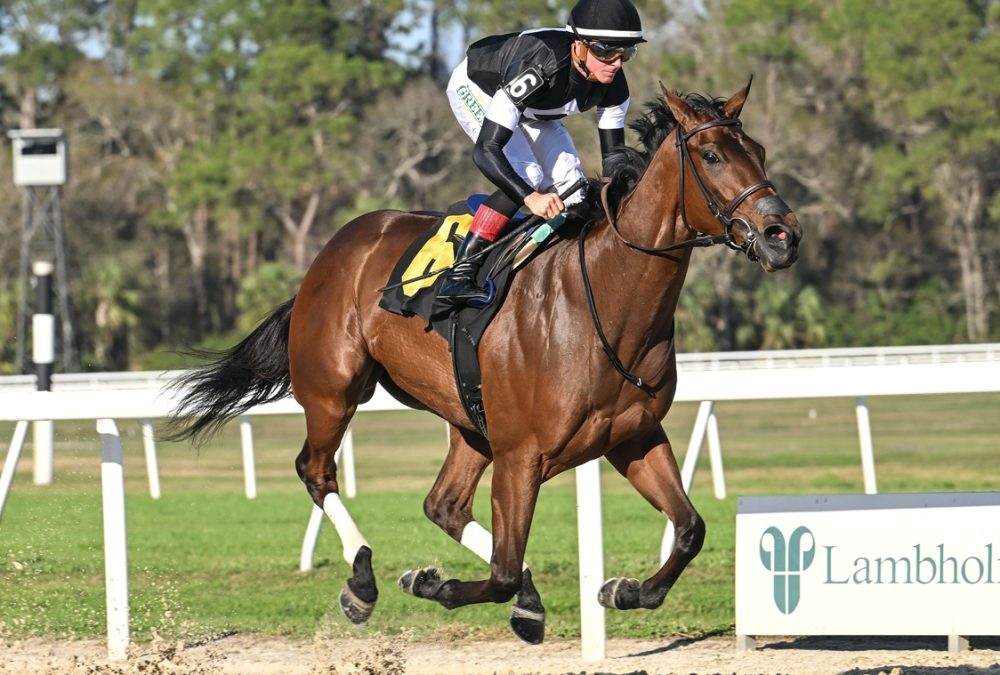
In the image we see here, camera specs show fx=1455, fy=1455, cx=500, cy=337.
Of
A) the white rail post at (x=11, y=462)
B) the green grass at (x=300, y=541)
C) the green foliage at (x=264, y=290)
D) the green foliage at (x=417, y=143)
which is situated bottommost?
the green grass at (x=300, y=541)

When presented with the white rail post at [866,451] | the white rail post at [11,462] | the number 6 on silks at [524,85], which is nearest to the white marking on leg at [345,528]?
the white rail post at [11,462]

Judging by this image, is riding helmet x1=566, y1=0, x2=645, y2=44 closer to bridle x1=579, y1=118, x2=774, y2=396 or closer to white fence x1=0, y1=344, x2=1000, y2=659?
bridle x1=579, y1=118, x2=774, y2=396

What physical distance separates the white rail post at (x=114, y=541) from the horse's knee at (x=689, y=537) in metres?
2.51

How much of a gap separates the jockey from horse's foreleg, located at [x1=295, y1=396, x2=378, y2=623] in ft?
3.51

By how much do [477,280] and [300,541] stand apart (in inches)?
181

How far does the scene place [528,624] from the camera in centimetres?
522

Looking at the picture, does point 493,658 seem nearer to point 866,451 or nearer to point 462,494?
point 462,494

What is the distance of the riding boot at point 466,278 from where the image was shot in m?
5.22

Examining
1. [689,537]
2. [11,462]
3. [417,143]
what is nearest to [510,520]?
[689,537]

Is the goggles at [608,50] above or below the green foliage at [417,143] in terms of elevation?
below

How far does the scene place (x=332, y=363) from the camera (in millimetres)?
6027

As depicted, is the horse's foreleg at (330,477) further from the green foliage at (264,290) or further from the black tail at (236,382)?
the green foliage at (264,290)

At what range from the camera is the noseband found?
4.38 meters

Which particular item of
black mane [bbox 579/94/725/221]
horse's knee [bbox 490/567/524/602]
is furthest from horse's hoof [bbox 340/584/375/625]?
black mane [bbox 579/94/725/221]
